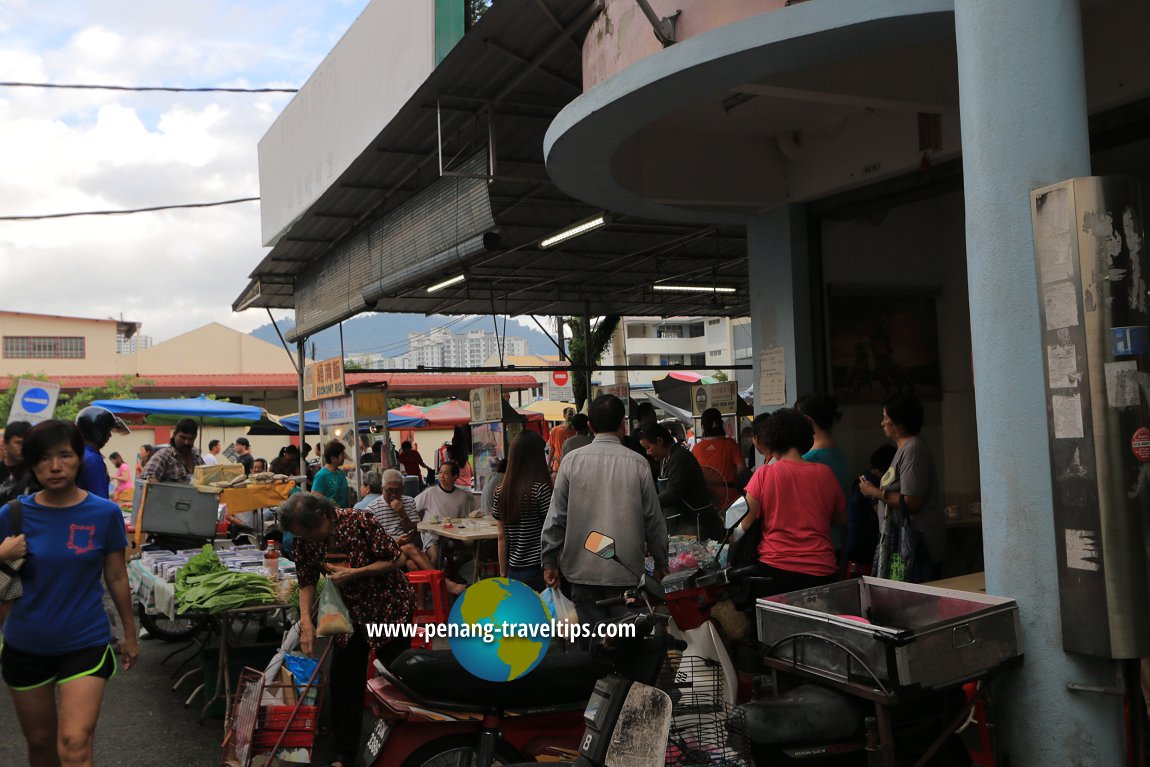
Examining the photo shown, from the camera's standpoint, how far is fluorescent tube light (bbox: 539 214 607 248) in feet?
37.0

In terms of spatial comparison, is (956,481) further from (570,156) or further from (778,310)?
(570,156)

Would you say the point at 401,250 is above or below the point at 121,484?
above

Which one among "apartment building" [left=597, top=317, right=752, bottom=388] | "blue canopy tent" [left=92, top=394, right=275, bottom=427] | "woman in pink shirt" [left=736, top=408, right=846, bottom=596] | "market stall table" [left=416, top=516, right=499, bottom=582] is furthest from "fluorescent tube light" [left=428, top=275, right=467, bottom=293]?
"apartment building" [left=597, top=317, right=752, bottom=388]

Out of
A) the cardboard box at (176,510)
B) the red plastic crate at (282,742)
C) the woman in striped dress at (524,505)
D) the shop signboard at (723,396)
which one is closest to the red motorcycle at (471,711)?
the red plastic crate at (282,742)

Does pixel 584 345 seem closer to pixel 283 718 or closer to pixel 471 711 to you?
pixel 283 718

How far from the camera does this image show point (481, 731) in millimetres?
3979

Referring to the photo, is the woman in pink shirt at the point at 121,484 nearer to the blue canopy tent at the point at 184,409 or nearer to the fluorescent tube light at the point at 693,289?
the blue canopy tent at the point at 184,409

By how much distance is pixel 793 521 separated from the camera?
5008mm

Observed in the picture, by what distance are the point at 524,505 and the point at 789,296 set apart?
326cm

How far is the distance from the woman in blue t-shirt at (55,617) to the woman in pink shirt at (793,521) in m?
3.20

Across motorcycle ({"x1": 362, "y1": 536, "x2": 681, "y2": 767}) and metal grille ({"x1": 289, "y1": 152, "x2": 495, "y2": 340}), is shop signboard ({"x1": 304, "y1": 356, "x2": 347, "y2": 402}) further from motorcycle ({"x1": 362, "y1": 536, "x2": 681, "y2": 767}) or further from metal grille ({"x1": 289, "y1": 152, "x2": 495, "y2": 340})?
motorcycle ({"x1": 362, "y1": 536, "x2": 681, "y2": 767})

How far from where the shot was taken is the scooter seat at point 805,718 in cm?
332

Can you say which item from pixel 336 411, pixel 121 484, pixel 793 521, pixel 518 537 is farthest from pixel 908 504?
pixel 121 484

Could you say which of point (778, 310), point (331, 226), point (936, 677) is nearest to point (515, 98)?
point (778, 310)
